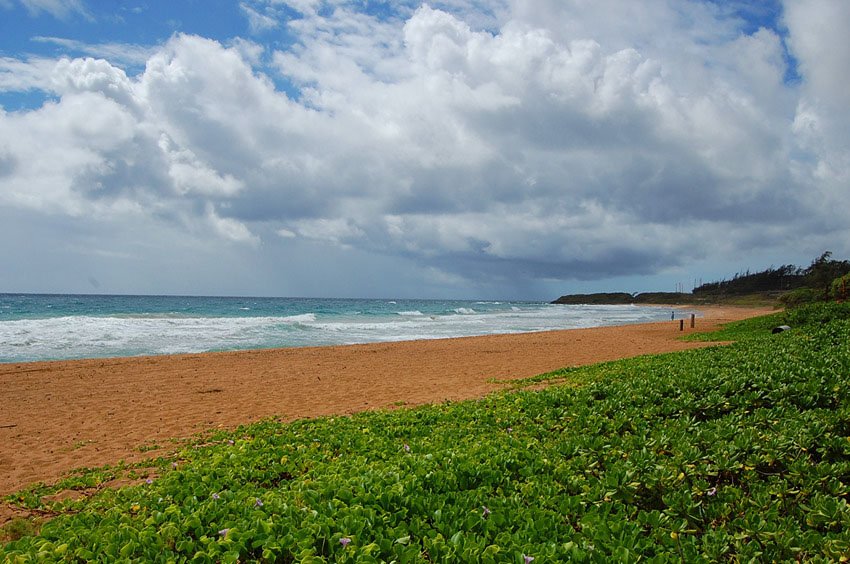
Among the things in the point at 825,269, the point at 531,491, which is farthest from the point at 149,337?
the point at 825,269

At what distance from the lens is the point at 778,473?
13.8 feet

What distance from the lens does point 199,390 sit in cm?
1387

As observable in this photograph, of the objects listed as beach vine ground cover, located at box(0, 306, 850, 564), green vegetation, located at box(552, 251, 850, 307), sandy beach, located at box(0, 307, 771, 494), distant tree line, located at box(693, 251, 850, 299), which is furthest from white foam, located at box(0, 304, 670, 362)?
distant tree line, located at box(693, 251, 850, 299)

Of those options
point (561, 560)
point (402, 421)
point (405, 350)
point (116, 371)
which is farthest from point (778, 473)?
point (405, 350)

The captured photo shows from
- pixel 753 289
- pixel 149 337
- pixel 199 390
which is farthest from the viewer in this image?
pixel 753 289

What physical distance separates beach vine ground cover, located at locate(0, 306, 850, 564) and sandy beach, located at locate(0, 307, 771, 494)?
8.24 ft

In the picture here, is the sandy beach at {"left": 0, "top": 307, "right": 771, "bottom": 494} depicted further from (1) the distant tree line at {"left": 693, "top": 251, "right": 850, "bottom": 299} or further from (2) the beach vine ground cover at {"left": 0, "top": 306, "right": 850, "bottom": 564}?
(1) the distant tree line at {"left": 693, "top": 251, "right": 850, "bottom": 299}

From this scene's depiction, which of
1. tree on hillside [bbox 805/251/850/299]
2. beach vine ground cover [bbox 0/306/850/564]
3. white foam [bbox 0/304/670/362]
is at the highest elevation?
tree on hillside [bbox 805/251/850/299]

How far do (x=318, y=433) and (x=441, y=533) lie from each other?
3.95 m

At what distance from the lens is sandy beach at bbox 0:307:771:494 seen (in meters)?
8.74

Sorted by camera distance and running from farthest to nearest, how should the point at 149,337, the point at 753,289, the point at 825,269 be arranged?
1. the point at 753,289
2. the point at 825,269
3. the point at 149,337

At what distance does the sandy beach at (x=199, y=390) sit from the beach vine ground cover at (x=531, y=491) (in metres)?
2.51

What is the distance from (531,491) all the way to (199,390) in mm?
11774

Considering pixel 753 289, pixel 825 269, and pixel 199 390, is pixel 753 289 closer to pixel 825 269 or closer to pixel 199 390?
pixel 825 269
